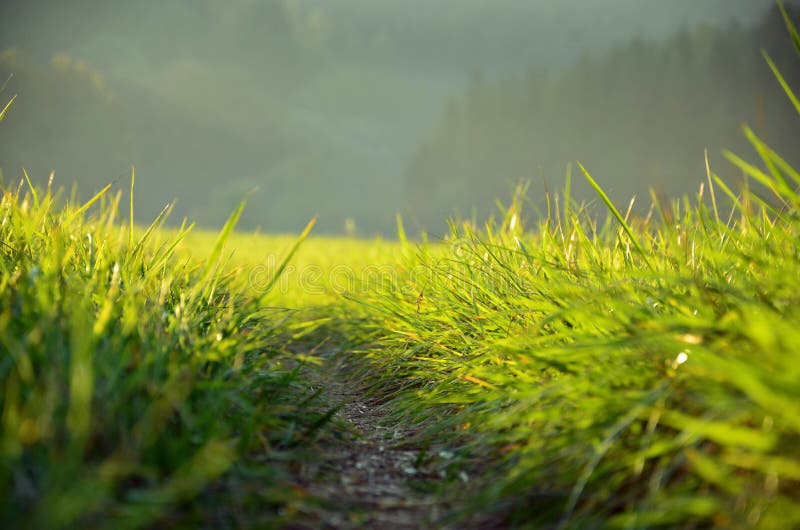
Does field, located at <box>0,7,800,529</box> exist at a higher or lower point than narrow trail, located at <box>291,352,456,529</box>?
higher

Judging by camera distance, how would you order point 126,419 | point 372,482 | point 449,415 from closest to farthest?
point 126,419 → point 372,482 → point 449,415

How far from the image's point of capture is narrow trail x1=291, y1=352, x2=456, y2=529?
1469 mm

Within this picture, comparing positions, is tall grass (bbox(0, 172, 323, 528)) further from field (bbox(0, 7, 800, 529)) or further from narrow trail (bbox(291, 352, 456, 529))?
narrow trail (bbox(291, 352, 456, 529))

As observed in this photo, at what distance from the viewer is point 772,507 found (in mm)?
1109

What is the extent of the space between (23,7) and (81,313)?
6567 cm

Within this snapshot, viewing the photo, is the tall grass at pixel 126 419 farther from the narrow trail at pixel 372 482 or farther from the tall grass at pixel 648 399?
the tall grass at pixel 648 399

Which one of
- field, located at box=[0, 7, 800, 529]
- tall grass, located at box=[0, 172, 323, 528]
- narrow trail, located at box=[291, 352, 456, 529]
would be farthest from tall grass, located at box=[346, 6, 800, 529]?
tall grass, located at box=[0, 172, 323, 528]

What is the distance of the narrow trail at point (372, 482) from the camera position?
147cm

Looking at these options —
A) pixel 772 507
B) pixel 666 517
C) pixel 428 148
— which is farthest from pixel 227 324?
pixel 428 148

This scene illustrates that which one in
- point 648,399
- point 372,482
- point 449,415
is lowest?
point 372,482

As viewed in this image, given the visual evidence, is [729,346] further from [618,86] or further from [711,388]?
[618,86]

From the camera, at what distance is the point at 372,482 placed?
1732 millimetres

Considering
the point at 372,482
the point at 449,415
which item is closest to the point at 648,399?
the point at 372,482

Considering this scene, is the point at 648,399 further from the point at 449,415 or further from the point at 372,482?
the point at 449,415
